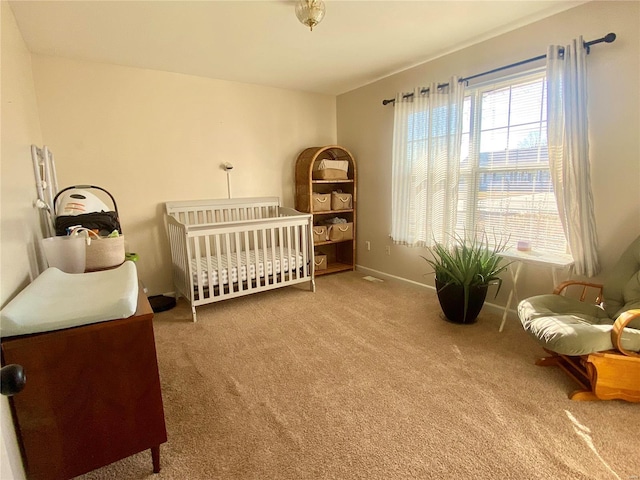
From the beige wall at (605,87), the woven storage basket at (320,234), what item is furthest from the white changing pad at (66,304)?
the beige wall at (605,87)

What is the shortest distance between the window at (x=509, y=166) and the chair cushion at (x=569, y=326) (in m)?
0.50

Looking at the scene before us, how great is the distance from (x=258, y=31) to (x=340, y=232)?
2.21 metres

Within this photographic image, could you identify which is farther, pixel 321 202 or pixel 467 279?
pixel 321 202

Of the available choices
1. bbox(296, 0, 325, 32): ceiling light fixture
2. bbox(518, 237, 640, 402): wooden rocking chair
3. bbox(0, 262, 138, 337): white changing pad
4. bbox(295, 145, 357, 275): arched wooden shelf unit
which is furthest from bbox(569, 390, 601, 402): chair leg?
bbox(295, 145, 357, 275): arched wooden shelf unit

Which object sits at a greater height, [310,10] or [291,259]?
[310,10]

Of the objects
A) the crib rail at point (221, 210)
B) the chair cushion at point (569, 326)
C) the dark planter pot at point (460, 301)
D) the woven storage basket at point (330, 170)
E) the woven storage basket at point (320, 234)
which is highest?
the woven storage basket at point (330, 170)

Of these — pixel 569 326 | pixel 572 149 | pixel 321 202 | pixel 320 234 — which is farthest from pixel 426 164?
pixel 569 326

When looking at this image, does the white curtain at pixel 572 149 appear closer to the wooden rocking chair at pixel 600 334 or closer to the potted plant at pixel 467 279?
the wooden rocking chair at pixel 600 334

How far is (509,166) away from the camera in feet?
8.16

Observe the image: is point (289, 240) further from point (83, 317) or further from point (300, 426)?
point (83, 317)

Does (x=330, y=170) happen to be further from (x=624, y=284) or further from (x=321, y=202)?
(x=624, y=284)

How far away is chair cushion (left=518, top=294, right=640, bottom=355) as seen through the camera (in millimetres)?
1554

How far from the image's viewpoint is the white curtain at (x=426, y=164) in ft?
9.08

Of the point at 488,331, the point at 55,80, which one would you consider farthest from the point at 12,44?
the point at 488,331
